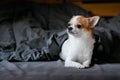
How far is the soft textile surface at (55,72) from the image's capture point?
132 centimetres

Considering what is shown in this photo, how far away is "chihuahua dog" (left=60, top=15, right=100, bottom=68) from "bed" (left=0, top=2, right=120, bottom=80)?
0.06 meters

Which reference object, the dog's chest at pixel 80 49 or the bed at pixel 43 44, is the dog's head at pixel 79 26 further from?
the bed at pixel 43 44

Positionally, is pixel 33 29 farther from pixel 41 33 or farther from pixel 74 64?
pixel 74 64

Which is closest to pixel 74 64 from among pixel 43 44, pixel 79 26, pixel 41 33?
pixel 79 26

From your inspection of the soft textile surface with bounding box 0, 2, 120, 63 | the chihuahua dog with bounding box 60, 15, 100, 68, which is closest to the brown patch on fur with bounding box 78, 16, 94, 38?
the chihuahua dog with bounding box 60, 15, 100, 68

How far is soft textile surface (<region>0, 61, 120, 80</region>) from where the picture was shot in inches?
52.1

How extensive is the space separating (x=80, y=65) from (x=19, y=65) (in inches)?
14.1

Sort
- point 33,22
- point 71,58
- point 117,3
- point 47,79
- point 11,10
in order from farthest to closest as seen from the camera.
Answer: point 117,3 → point 11,10 → point 33,22 → point 71,58 → point 47,79

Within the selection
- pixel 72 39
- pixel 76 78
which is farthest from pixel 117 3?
pixel 76 78

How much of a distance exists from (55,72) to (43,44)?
0.43 metres

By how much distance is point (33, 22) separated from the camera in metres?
2.01

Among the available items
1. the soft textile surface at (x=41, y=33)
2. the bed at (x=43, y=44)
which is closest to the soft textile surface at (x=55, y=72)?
the bed at (x=43, y=44)

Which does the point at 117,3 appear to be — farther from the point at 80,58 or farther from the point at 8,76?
the point at 8,76

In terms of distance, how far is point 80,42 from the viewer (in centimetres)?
142
